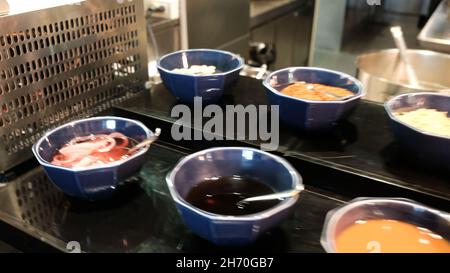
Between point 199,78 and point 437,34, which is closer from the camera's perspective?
point 199,78

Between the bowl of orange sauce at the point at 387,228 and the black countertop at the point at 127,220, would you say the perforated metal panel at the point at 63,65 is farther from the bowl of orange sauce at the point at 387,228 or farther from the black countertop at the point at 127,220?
the bowl of orange sauce at the point at 387,228

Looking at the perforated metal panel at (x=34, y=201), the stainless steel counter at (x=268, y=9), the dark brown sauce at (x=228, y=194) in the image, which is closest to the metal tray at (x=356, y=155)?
the dark brown sauce at (x=228, y=194)

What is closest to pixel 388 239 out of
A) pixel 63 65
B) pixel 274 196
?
pixel 274 196

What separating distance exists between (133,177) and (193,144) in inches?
6.9

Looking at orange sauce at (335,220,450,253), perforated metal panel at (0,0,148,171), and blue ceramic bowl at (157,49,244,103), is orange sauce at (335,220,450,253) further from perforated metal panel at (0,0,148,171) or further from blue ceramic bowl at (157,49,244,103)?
perforated metal panel at (0,0,148,171)

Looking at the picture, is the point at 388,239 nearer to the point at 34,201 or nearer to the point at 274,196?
the point at 274,196

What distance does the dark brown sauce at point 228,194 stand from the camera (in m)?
0.69

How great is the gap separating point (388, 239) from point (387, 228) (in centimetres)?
2

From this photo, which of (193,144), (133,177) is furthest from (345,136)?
(133,177)

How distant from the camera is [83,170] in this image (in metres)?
0.71

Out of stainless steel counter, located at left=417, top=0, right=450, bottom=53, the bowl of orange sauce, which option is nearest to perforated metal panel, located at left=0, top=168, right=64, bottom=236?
the bowl of orange sauce

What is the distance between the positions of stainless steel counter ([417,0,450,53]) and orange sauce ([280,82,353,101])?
82 cm

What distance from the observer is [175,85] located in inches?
40.5
